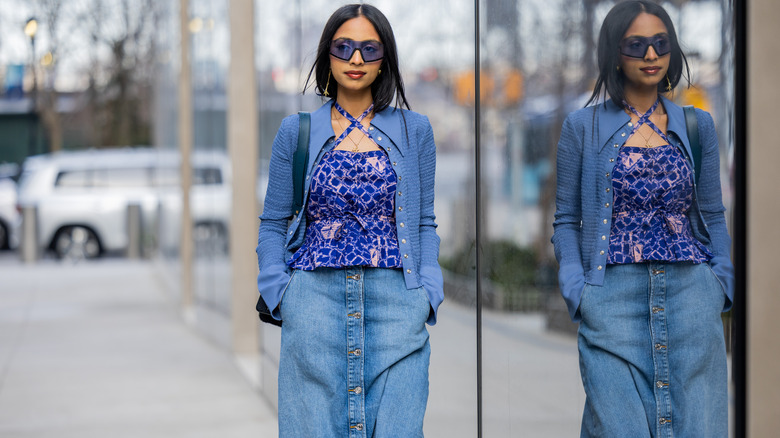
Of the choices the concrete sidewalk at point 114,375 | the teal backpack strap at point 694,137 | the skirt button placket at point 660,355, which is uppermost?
the teal backpack strap at point 694,137

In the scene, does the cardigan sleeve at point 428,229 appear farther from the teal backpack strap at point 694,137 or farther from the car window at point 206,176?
the car window at point 206,176

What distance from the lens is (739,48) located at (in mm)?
3184

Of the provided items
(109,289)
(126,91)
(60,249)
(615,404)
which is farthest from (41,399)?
(126,91)

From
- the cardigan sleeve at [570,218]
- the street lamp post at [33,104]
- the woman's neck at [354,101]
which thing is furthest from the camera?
the street lamp post at [33,104]

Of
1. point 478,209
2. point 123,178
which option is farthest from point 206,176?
point 123,178

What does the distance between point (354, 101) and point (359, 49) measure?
0.17m

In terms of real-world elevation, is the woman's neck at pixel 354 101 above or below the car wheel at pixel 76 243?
above

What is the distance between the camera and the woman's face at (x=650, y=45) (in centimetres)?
315

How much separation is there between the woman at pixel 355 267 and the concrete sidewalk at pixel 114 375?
3.24 metres

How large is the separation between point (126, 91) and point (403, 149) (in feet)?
85.9

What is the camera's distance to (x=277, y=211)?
3.33m

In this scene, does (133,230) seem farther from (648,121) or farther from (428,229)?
(648,121)

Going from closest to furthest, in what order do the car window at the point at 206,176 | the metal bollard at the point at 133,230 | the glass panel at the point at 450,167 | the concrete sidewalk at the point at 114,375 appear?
the glass panel at the point at 450,167, the concrete sidewalk at the point at 114,375, the car window at the point at 206,176, the metal bollard at the point at 133,230

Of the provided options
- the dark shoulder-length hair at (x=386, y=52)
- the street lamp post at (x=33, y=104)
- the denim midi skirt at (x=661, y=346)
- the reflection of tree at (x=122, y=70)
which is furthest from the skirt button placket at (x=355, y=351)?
the reflection of tree at (x=122, y=70)
